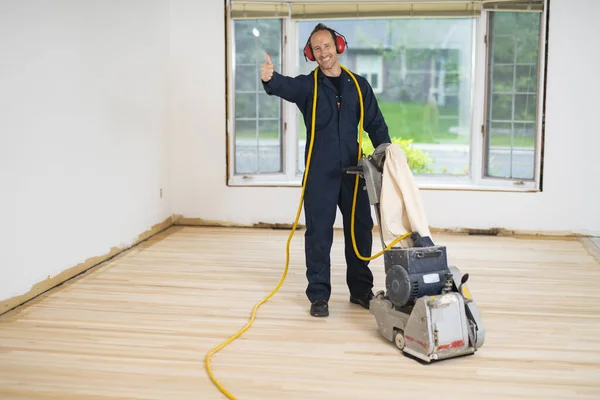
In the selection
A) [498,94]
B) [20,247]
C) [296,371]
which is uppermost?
[498,94]

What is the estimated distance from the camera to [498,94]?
220 inches

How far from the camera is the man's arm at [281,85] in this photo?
315 centimetres

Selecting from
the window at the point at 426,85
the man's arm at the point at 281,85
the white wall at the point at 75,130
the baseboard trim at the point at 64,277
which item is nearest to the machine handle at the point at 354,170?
the man's arm at the point at 281,85

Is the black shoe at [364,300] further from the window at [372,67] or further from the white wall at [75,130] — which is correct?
the window at [372,67]

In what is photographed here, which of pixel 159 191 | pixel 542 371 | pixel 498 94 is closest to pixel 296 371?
pixel 542 371

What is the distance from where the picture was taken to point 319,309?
3338mm

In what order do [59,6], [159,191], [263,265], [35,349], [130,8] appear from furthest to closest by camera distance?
[159,191], [130,8], [263,265], [59,6], [35,349]

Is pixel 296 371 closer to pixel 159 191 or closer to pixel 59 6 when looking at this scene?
pixel 59 6

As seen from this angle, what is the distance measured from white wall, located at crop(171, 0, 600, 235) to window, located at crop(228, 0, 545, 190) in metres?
0.13

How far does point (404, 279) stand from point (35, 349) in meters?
1.59

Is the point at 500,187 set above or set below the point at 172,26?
below

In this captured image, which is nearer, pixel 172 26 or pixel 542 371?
pixel 542 371

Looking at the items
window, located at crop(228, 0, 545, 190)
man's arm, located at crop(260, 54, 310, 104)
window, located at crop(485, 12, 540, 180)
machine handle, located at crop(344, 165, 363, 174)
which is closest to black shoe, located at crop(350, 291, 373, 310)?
machine handle, located at crop(344, 165, 363, 174)

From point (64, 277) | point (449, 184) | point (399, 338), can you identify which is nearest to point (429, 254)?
point (399, 338)
